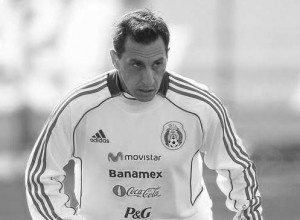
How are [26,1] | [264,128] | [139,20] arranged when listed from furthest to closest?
[264,128] < [26,1] < [139,20]

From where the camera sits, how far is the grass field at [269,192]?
448 inches

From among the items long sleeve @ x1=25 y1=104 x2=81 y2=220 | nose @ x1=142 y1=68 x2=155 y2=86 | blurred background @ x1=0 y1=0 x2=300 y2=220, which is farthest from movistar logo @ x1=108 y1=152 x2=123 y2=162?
blurred background @ x1=0 y1=0 x2=300 y2=220

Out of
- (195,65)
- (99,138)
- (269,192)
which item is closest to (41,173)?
(99,138)

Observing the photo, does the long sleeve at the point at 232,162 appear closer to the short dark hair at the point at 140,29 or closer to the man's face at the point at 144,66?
the man's face at the point at 144,66

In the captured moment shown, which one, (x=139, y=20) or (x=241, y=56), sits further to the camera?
(x=241, y=56)

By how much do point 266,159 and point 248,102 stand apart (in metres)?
2.04

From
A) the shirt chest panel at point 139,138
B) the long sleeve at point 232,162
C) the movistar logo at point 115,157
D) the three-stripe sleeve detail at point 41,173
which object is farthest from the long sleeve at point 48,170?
the long sleeve at point 232,162

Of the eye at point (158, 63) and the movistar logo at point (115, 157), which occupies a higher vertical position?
the eye at point (158, 63)

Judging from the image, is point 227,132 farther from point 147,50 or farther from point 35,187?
point 35,187

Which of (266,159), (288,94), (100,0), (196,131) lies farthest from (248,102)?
(196,131)

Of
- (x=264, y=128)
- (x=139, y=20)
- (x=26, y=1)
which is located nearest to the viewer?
(x=139, y=20)

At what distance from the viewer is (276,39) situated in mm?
16625

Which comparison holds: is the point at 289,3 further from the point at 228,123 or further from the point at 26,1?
the point at 228,123

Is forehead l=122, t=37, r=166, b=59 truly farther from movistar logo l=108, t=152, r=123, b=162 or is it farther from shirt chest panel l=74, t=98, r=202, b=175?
movistar logo l=108, t=152, r=123, b=162
